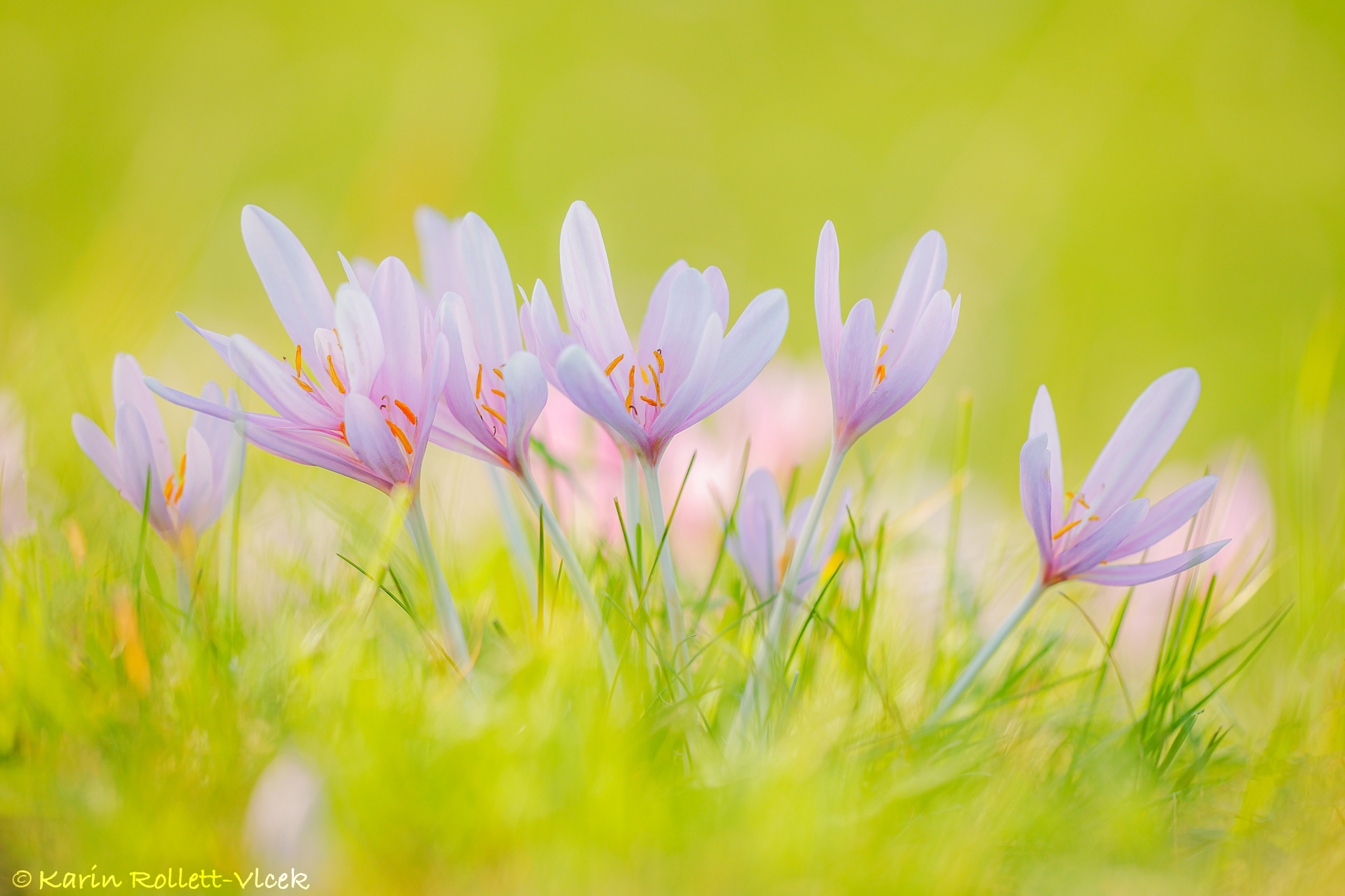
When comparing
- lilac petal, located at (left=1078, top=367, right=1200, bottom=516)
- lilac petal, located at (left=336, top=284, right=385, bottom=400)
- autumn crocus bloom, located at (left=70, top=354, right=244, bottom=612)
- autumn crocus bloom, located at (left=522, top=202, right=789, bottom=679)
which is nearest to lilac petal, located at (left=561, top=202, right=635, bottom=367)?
autumn crocus bloom, located at (left=522, top=202, right=789, bottom=679)

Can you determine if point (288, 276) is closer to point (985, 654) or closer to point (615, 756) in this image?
point (615, 756)

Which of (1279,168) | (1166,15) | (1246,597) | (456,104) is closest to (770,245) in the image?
(1279,168)

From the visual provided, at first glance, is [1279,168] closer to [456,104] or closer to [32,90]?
[456,104]

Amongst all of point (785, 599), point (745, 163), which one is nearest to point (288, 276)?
point (785, 599)

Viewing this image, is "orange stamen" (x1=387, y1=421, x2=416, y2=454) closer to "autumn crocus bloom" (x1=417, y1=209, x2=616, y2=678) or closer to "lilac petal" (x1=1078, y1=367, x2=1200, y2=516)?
"autumn crocus bloom" (x1=417, y1=209, x2=616, y2=678)

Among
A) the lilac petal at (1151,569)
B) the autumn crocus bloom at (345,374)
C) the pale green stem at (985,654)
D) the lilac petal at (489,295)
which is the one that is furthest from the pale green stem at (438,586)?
the lilac petal at (1151,569)

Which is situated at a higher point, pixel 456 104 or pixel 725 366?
pixel 456 104
